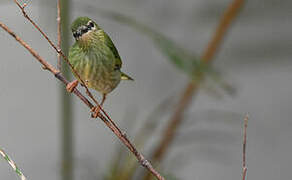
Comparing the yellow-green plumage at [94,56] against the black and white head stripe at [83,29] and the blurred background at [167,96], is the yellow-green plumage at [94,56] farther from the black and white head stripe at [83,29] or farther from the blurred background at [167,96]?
the blurred background at [167,96]

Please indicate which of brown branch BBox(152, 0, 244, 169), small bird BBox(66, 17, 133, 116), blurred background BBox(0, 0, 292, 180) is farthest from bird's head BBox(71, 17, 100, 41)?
blurred background BBox(0, 0, 292, 180)

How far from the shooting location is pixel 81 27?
390mm

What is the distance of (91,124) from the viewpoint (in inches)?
66.8

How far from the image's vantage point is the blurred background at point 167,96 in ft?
5.10

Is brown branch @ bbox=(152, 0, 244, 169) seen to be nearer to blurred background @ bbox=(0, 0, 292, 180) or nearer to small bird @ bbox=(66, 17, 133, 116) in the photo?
blurred background @ bbox=(0, 0, 292, 180)

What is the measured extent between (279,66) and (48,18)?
94cm

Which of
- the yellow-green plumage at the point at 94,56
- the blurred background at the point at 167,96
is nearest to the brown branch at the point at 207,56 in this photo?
the blurred background at the point at 167,96

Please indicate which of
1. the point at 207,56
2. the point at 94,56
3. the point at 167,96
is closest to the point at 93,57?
the point at 94,56

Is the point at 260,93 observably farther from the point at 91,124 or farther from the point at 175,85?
the point at 91,124

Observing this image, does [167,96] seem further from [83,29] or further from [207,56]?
[83,29]

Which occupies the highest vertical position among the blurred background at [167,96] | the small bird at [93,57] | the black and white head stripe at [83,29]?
the black and white head stripe at [83,29]

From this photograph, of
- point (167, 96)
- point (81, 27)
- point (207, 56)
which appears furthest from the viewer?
point (167, 96)

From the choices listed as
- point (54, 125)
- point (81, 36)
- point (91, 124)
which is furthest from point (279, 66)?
point (81, 36)

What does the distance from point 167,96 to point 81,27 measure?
137 centimetres
